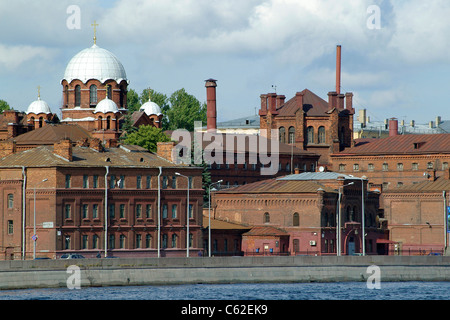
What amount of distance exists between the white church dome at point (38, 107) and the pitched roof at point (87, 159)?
27455 mm

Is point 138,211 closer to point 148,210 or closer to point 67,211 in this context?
point 148,210

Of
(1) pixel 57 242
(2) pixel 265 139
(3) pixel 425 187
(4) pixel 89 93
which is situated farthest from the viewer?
(2) pixel 265 139

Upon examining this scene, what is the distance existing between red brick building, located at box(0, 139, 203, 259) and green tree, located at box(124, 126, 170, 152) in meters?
19.5

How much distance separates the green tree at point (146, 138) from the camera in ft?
440

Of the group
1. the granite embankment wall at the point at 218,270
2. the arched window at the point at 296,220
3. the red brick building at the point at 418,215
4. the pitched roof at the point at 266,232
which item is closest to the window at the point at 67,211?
the granite embankment wall at the point at 218,270

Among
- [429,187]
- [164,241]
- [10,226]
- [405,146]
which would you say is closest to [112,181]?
[164,241]

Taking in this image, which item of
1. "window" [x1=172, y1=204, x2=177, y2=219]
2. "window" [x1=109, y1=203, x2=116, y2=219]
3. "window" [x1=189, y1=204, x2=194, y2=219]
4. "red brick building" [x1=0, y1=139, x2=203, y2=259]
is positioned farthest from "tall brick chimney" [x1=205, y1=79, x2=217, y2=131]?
"window" [x1=109, y1=203, x2=116, y2=219]

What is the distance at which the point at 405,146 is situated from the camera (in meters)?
154
